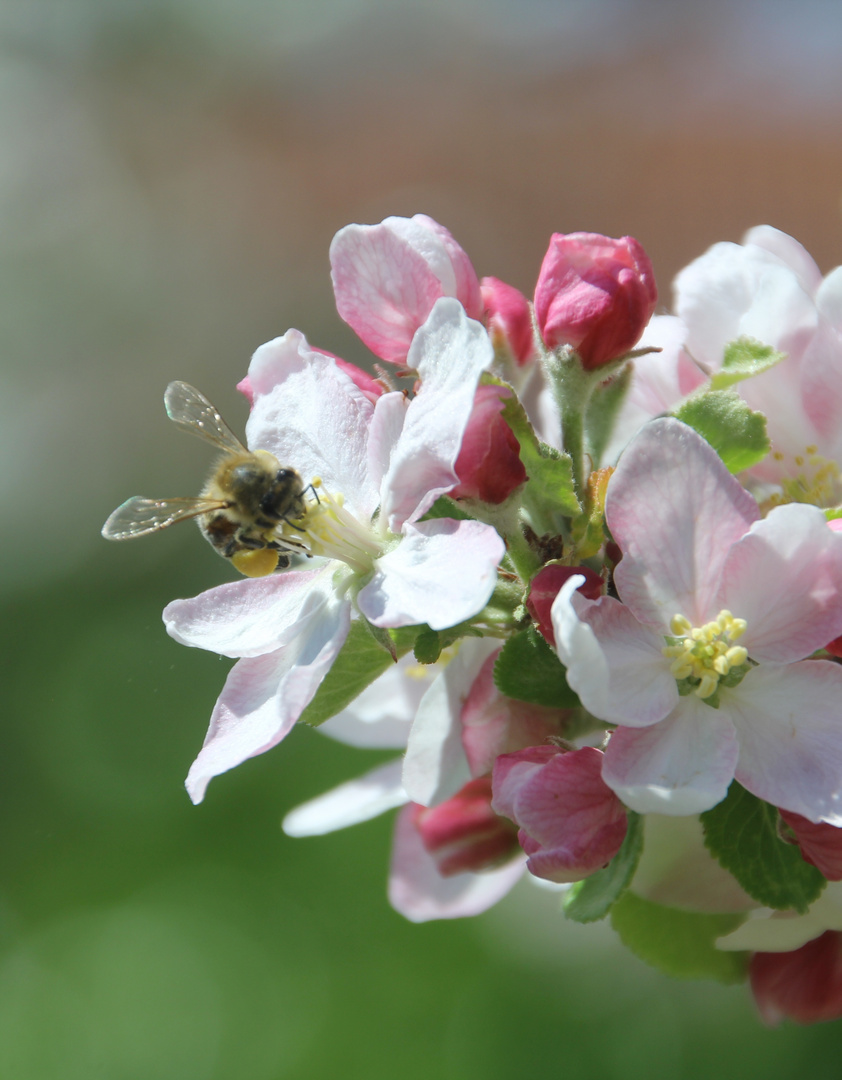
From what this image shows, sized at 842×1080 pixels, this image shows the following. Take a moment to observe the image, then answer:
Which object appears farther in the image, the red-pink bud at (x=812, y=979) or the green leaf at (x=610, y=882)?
the red-pink bud at (x=812, y=979)

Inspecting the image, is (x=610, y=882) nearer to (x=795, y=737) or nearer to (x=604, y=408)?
(x=795, y=737)

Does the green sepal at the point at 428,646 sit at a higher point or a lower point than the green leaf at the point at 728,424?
lower

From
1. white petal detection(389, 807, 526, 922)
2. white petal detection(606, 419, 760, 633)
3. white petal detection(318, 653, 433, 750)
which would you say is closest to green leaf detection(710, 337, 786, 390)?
white petal detection(606, 419, 760, 633)

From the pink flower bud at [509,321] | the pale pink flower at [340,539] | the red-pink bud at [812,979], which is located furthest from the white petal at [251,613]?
the red-pink bud at [812,979]

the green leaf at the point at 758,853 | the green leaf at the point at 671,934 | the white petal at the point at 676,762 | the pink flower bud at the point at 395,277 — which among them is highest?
the pink flower bud at the point at 395,277

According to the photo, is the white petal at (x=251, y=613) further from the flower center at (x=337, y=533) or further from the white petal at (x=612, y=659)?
the white petal at (x=612, y=659)
